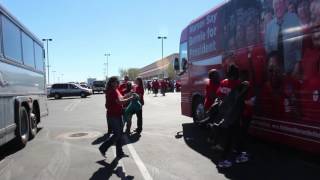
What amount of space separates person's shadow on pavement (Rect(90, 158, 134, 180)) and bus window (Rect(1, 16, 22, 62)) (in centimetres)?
343

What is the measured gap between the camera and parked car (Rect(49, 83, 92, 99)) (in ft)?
158

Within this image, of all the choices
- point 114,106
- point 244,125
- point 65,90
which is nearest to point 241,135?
point 244,125

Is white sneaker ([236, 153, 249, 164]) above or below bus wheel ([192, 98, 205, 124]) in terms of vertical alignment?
below

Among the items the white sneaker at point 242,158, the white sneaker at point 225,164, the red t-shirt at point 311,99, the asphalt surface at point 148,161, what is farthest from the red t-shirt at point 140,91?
the red t-shirt at point 311,99

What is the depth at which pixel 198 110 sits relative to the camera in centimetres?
1355

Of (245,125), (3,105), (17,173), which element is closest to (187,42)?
(245,125)

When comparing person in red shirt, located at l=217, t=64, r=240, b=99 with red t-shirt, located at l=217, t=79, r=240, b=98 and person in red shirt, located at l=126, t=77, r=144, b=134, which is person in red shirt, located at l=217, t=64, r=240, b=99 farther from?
person in red shirt, located at l=126, t=77, r=144, b=134

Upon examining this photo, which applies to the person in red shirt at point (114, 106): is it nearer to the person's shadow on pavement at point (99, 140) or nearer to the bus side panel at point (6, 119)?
the bus side panel at point (6, 119)

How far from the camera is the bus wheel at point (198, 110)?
13.2m

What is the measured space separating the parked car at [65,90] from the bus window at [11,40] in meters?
36.8

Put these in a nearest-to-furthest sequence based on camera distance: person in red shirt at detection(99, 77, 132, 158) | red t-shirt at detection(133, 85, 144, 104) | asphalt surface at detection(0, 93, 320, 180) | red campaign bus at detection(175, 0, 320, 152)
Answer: asphalt surface at detection(0, 93, 320, 180)
red campaign bus at detection(175, 0, 320, 152)
person in red shirt at detection(99, 77, 132, 158)
red t-shirt at detection(133, 85, 144, 104)

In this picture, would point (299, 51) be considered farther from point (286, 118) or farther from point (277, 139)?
point (277, 139)

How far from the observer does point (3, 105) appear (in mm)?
8945

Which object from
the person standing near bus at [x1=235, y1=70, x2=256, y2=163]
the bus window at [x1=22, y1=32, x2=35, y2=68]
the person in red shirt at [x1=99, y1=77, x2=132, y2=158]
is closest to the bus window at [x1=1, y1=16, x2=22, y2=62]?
the bus window at [x1=22, y1=32, x2=35, y2=68]
